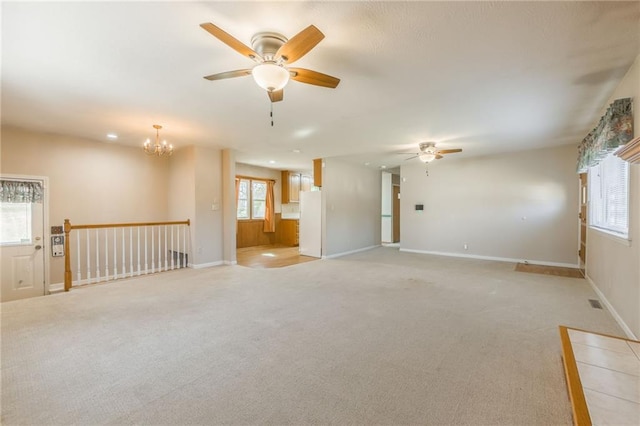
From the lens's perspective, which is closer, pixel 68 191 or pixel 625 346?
pixel 625 346

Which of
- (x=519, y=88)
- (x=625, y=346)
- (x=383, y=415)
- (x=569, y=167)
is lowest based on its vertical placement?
(x=383, y=415)

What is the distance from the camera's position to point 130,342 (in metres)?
2.66

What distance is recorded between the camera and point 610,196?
373 cm

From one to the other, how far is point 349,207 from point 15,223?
6892mm

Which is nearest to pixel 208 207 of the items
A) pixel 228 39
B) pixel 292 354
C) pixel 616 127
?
pixel 292 354

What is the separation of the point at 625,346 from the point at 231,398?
2823 millimetres

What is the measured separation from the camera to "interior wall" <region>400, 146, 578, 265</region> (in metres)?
6.12

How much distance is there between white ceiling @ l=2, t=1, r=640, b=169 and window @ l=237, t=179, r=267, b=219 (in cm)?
433

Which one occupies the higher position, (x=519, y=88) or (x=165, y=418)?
(x=519, y=88)

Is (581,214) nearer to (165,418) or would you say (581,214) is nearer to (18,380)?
(165,418)

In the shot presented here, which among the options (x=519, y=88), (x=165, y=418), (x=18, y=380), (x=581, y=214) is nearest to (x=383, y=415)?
(x=165, y=418)

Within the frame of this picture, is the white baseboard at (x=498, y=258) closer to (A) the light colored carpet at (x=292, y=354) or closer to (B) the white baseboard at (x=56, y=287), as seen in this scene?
(A) the light colored carpet at (x=292, y=354)

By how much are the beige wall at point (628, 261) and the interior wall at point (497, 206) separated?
2691 mm

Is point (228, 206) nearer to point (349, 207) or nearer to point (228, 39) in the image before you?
point (349, 207)
